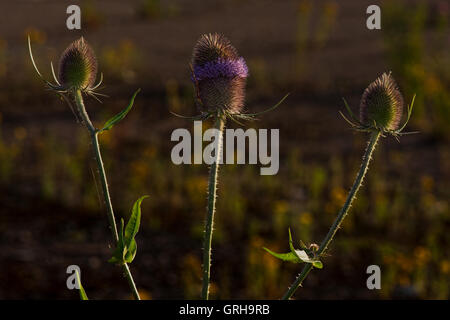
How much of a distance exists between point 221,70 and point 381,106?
629mm

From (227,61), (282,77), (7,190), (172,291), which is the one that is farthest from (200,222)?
(282,77)

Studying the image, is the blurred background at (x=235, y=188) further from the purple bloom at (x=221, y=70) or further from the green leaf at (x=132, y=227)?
the green leaf at (x=132, y=227)

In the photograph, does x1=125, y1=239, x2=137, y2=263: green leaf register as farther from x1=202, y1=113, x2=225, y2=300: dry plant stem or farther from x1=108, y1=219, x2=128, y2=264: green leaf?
x1=202, y1=113, x2=225, y2=300: dry plant stem

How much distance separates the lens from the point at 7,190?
7.64 metres

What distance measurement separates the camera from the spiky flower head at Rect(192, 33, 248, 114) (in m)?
2.71

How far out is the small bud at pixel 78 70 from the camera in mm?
2771

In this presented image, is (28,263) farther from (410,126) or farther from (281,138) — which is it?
(410,126)

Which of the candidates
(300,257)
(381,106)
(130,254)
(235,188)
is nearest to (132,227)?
(130,254)

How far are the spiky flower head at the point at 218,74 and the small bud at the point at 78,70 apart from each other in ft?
1.28

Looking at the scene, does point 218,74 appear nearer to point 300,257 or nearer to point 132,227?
point 132,227

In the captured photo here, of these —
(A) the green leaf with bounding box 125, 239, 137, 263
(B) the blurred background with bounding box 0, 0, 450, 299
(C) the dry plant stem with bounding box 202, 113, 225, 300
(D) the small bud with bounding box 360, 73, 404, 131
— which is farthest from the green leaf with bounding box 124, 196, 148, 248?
(B) the blurred background with bounding box 0, 0, 450, 299

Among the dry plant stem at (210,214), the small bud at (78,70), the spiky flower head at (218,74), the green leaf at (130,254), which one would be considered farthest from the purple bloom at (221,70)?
the green leaf at (130,254)

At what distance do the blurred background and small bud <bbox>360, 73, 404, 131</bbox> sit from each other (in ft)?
9.50

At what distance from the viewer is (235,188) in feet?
24.6
